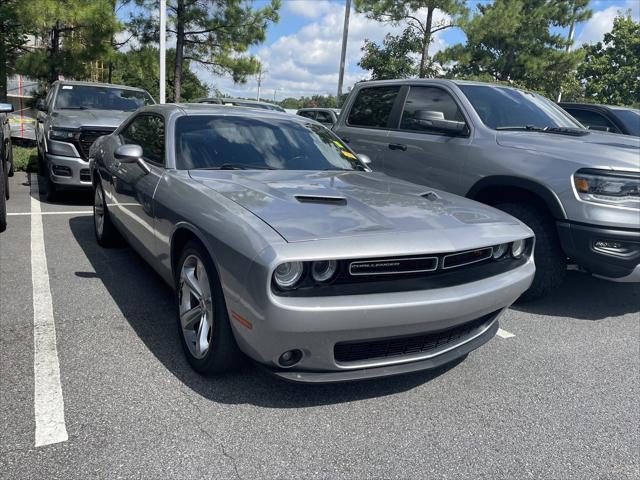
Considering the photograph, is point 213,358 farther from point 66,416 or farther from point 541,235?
point 541,235

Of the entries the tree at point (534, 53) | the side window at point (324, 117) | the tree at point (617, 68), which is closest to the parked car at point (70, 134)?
the side window at point (324, 117)

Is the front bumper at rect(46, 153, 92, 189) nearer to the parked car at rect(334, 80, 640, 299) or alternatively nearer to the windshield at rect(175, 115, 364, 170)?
the parked car at rect(334, 80, 640, 299)

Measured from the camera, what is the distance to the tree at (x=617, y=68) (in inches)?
1013

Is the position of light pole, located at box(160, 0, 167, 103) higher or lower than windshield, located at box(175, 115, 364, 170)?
higher

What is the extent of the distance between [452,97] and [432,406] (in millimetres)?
3390

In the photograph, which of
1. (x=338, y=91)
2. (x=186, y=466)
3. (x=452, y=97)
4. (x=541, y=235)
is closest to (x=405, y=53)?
(x=338, y=91)

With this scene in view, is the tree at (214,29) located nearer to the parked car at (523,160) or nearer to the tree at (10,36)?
the tree at (10,36)

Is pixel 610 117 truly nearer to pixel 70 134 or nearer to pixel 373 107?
pixel 373 107

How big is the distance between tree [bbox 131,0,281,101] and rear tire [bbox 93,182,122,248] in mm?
10948

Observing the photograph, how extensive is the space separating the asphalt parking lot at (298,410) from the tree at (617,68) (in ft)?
86.1

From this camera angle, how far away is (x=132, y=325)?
348 centimetres

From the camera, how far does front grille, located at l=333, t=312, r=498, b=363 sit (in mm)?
2451

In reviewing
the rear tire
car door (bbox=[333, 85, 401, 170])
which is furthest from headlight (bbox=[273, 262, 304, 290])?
car door (bbox=[333, 85, 401, 170])

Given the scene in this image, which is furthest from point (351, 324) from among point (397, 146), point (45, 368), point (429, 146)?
point (397, 146)
